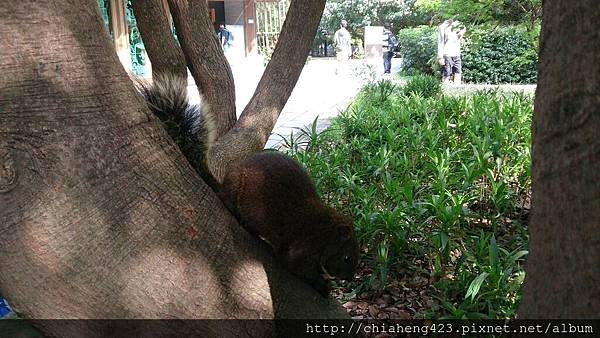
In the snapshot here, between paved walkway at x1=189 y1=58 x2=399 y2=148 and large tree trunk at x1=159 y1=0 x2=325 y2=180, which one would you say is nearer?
large tree trunk at x1=159 y1=0 x2=325 y2=180

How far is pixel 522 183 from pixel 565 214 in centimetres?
321

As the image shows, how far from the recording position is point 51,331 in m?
1.30

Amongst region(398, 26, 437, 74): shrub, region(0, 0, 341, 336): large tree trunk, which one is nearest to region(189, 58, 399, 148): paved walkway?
region(398, 26, 437, 74): shrub

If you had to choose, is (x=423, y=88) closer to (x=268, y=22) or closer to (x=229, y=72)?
(x=229, y=72)

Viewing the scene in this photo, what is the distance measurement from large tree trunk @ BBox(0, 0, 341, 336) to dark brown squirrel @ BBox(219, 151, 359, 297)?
0.82 meters

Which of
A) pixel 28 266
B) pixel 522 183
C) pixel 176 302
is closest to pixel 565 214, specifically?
pixel 176 302

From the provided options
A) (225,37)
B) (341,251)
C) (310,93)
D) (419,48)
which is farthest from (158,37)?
(225,37)

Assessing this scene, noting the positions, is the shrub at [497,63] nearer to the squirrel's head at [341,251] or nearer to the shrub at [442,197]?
the shrub at [442,197]

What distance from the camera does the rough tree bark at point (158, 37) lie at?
380 cm

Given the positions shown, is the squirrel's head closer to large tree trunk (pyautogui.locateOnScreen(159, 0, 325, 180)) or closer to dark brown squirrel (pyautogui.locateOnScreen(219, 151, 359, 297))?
dark brown squirrel (pyautogui.locateOnScreen(219, 151, 359, 297))

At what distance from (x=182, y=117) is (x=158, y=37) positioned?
1.85m

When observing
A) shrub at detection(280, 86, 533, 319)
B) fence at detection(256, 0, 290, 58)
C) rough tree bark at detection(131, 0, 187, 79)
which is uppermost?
fence at detection(256, 0, 290, 58)

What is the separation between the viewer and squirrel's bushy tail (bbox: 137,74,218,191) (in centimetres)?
216

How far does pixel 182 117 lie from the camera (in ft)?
7.19
